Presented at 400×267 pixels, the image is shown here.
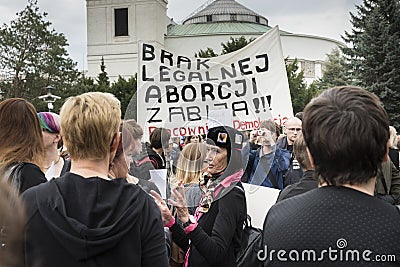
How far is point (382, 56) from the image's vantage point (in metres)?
27.1

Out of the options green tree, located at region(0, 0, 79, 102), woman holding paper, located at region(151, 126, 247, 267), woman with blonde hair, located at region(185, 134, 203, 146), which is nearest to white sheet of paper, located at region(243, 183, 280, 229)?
woman holding paper, located at region(151, 126, 247, 267)

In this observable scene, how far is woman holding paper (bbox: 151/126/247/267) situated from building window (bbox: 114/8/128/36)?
61.8 m

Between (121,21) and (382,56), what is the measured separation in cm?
4209

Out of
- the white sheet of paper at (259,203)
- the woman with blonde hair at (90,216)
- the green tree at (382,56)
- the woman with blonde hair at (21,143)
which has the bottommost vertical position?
the white sheet of paper at (259,203)

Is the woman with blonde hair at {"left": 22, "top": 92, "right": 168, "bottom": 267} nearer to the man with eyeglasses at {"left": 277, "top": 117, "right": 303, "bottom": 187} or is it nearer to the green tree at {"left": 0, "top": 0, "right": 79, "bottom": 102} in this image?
the man with eyeglasses at {"left": 277, "top": 117, "right": 303, "bottom": 187}

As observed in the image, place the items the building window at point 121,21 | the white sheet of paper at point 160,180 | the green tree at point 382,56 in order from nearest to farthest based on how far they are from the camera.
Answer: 1. the white sheet of paper at point 160,180
2. the green tree at point 382,56
3. the building window at point 121,21

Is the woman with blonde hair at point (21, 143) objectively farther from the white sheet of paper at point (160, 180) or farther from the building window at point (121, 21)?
the building window at point (121, 21)

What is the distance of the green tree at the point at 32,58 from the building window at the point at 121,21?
20794 mm

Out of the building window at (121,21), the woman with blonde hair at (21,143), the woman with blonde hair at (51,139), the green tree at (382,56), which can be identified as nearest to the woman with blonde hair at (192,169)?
the woman with blonde hair at (21,143)

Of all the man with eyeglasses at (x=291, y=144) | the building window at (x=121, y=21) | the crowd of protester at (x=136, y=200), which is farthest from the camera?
the building window at (x=121, y=21)

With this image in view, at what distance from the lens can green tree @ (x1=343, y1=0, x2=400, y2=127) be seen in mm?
26500

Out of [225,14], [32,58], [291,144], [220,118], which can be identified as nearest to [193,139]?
[220,118]

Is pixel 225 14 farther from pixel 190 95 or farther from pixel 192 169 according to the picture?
pixel 192 169

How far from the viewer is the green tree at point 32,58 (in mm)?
41375
